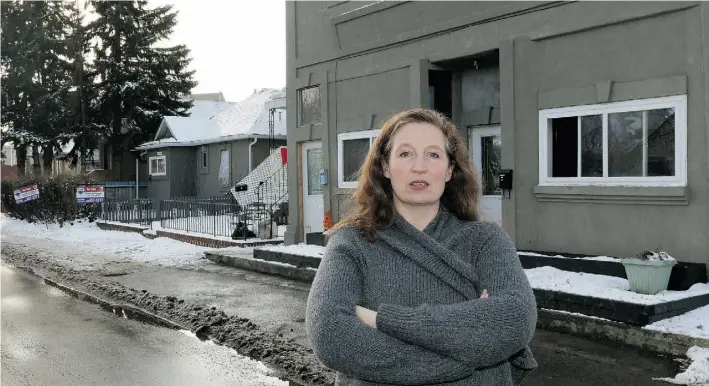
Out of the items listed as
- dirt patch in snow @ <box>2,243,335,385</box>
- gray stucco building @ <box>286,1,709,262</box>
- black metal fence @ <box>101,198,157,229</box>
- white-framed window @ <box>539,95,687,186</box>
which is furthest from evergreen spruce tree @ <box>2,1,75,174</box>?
white-framed window @ <box>539,95,687,186</box>

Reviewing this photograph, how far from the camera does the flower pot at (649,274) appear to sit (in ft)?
24.8

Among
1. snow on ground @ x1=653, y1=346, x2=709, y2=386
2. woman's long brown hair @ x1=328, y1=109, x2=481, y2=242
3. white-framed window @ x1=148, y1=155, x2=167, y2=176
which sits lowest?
snow on ground @ x1=653, y1=346, x2=709, y2=386

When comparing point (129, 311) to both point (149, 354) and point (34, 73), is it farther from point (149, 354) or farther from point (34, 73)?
point (34, 73)

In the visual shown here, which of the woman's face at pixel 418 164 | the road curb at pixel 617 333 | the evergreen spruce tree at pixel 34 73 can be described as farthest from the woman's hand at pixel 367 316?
the evergreen spruce tree at pixel 34 73

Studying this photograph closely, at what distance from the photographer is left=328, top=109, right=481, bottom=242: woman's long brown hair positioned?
2.29m

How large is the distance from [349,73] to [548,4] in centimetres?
506

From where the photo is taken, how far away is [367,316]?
6.78 ft

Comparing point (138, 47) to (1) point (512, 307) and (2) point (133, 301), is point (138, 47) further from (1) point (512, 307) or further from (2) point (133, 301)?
(1) point (512, 307)

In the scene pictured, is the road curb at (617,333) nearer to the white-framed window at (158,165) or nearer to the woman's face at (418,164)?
the woman's face at (418,164)

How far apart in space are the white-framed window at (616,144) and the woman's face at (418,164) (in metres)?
7.26

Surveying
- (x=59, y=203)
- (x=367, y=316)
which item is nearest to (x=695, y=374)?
(x=367, y=316)

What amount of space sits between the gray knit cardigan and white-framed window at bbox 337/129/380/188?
11626mm

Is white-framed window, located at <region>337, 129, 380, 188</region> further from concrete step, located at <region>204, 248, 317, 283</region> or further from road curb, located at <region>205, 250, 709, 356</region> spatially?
road curb, located at <region>205, 250, 709, 356</region>

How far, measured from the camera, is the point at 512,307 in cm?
207
